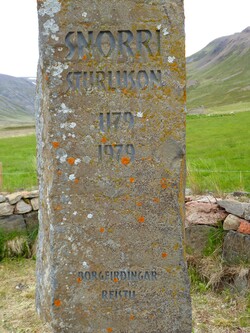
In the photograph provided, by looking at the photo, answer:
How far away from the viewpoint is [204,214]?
6289 mm

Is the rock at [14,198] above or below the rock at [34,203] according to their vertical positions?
above

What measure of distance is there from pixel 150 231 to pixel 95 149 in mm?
932

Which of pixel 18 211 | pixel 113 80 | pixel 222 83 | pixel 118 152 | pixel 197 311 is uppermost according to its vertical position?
pixel 222 83

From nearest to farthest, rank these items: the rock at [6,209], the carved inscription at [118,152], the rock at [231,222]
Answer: the carved inscription at [118,152] < the rock at [231,222] < the rock at [6,209]

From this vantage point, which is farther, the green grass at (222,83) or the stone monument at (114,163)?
the green grass at (222,83)

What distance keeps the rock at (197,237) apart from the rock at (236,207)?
35 cm

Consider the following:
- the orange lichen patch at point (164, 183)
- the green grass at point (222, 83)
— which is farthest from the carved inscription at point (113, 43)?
the green grass at point (222, 83)

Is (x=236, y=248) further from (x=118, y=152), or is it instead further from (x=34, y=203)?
(x=34, y=203)

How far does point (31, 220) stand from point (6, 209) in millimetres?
430

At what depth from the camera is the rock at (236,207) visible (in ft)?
19.2

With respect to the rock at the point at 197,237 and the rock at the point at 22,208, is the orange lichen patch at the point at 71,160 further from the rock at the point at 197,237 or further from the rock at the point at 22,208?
the rock at the point at 22,208

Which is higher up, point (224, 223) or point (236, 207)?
point (236, 207)

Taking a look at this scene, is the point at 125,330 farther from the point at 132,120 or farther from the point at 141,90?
the point at 141,90

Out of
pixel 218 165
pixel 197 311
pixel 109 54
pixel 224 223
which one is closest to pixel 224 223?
pixel 224 223
